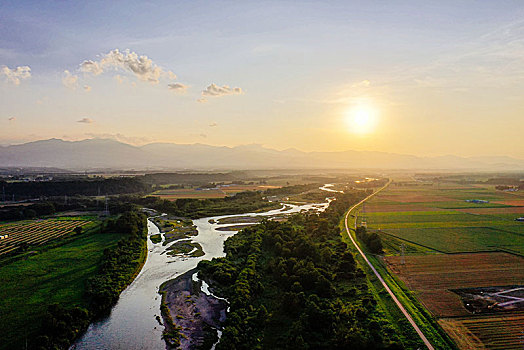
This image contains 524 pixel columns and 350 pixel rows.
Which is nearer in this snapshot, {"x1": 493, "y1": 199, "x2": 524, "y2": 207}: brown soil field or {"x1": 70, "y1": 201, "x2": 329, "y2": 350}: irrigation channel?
{"x1": 70, "y1": 201, "x2": 329, "y2": 350}: irrigation channel

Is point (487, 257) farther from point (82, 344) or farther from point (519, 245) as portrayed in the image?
point (82, 344)

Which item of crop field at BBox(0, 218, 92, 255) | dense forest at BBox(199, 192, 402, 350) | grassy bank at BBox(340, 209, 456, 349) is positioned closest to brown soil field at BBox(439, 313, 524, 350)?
grassy bank at BBox(340, 209, 456, 349)

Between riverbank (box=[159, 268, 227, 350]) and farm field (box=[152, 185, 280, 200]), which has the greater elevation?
farm field (box=[152, 185, 280, 200])

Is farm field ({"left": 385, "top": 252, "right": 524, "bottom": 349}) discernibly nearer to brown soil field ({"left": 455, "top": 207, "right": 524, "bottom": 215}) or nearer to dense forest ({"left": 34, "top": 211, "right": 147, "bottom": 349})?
dense forest ({"left": 34, "top": 211, "right": 147, "bottom": 349})

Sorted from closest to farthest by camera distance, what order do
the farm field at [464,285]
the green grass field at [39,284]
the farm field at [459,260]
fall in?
the farm field at [464,285] < the farm field at [459,260] < the green grass field at [39,284]

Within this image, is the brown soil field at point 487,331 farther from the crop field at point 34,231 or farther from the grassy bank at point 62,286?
the crop field at point 34,231

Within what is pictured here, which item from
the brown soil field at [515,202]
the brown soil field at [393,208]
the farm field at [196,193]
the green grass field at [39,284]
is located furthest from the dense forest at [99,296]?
the brown soil field at [515,202]
